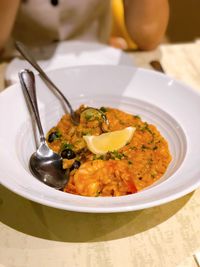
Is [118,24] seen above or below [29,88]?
below

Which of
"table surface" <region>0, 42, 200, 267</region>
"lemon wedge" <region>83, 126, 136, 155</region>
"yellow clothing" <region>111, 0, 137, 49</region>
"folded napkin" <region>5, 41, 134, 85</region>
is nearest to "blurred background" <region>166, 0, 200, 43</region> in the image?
"yellow clothing" <region>111, 0, 137, 49</region>

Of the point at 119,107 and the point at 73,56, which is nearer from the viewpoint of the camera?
the point at 119,107

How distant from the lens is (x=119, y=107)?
57.4 inches

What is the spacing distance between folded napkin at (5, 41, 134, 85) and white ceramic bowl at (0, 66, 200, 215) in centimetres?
25

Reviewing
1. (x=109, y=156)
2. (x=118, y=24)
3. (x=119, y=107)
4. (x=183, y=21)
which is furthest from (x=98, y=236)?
(x=183, y=21)

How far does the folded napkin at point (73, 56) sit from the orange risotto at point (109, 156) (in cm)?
42

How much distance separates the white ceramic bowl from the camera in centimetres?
98

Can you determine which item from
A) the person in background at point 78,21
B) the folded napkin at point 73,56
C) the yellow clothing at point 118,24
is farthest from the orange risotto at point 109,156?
the yellow clothing at point 118,24

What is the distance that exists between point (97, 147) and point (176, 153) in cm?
24

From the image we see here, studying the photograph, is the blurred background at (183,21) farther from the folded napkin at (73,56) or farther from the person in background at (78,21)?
the folded napkin at (73,56)

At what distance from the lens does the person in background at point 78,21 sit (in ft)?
6.31

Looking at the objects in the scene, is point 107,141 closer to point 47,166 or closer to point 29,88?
point 47,166

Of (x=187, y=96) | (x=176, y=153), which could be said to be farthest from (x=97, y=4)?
(x=176, y=153)

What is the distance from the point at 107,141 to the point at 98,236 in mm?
277
